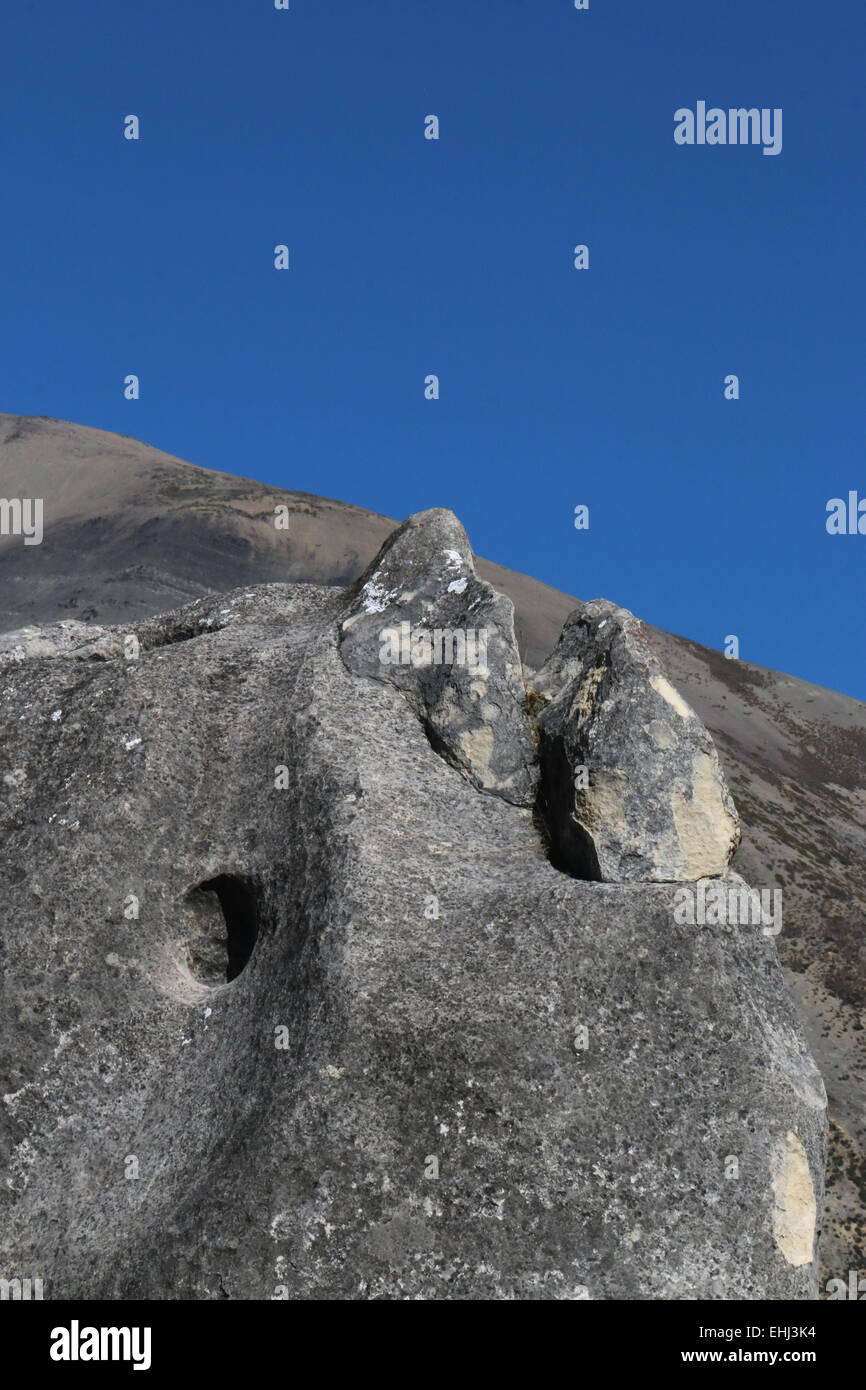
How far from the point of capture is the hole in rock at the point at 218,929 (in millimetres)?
8297

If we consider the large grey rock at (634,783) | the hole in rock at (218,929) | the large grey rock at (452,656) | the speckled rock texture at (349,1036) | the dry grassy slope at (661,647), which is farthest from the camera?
the dry grassy slope at (661,647)

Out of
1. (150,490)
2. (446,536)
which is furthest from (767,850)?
(150,490)

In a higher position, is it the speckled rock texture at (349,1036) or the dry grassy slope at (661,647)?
the dry grassy slope at (661,647)

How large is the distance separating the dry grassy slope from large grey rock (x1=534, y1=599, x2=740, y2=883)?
1.44 m

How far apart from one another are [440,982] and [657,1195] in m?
1.59

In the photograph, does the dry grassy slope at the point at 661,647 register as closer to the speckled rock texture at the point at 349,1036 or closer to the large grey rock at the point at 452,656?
the large grey rock at the point at 452,656

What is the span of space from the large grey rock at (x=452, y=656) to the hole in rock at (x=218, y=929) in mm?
1714

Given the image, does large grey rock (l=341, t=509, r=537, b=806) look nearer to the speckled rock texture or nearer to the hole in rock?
the speckled rock texture

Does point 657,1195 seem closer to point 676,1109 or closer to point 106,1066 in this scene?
point 676,1109

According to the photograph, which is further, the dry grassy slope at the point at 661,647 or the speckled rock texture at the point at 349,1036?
the dry grassy slope at the point at 661,647

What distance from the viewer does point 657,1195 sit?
6.57 m

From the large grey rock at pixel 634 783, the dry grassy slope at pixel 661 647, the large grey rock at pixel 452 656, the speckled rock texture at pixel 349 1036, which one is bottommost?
the speckled rock texture at pixel 349 1036

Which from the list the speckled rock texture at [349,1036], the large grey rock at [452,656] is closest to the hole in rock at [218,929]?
the speckled rock texture at [349,1036]

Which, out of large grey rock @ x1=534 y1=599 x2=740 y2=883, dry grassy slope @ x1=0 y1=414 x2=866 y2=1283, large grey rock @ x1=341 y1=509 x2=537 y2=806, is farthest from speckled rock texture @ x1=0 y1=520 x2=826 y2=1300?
dry grassy slope @ x1=0 y1=414 x2=866 y2=1283
